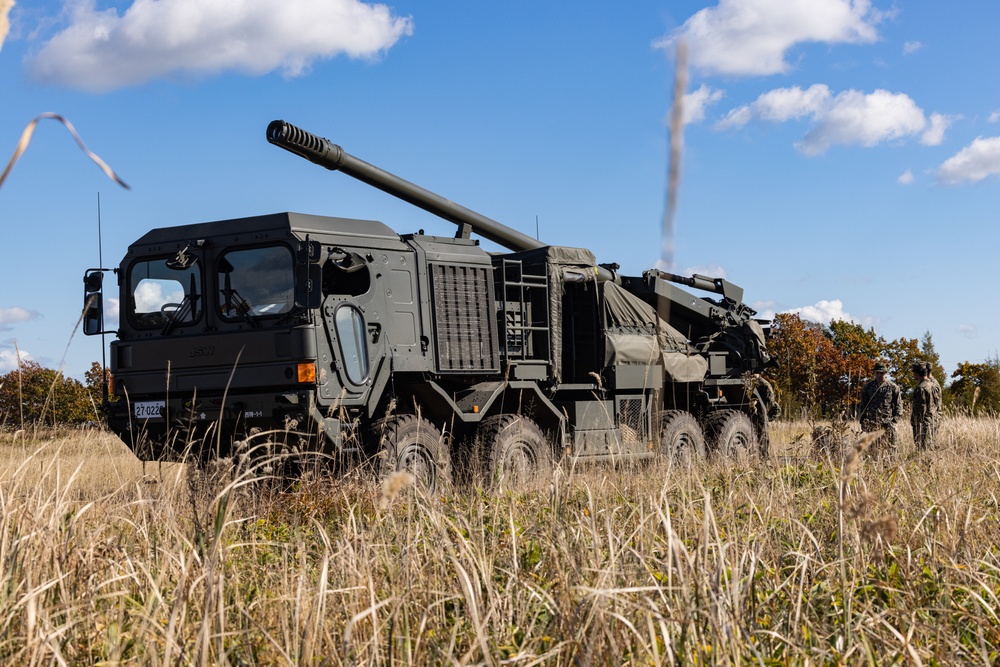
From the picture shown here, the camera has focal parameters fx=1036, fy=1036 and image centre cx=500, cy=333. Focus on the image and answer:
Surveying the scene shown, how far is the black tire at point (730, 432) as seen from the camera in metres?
13.9

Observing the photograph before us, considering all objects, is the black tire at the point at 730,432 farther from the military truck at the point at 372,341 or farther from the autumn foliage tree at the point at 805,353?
the autumn foliage tree at the point at 805,353

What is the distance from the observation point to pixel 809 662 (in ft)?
10.7

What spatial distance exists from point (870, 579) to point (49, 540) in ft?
11.2

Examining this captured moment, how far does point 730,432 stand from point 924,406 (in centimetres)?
247

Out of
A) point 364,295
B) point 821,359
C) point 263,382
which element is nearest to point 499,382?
point 364,295

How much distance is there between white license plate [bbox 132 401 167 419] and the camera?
32.5ft

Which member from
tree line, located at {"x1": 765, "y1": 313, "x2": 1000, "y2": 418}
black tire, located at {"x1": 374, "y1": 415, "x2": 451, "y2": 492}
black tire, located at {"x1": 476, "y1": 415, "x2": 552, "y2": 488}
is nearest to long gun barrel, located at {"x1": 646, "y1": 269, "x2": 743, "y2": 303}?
black tire, located at {"x1": 476, "y1": 415, "x2": 552, "y2": 488}

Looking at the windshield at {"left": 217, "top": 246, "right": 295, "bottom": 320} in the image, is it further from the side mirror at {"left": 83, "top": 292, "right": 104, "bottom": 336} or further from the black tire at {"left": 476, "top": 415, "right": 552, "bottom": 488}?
the black tire at {"left": 476, "top": 415, "right": 552, "bottom": 488}

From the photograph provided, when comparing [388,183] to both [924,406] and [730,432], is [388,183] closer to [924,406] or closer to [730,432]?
[730,432]

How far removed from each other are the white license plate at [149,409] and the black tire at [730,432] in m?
7.19

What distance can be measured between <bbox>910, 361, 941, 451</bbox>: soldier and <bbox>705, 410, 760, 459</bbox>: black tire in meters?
2.04

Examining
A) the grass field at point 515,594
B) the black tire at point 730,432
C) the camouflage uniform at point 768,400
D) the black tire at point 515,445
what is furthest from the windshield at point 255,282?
the camouflage uniform at point 768,400

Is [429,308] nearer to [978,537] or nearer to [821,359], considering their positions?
[978,537]

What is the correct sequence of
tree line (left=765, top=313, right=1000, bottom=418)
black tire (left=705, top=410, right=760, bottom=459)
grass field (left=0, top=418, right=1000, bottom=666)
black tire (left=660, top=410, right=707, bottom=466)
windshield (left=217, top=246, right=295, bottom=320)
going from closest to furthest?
grass field (left=0, top=418, right=1000, bottom=666) → windshield (left=217, top=246, right=295, bottom=320) → black tire (left=660, top=410, right=707, bottom=466) → black tire (left=705, top=410, right=760, bottom=459) → tree line (left=765, top=313, right=1000, bottom=418)
